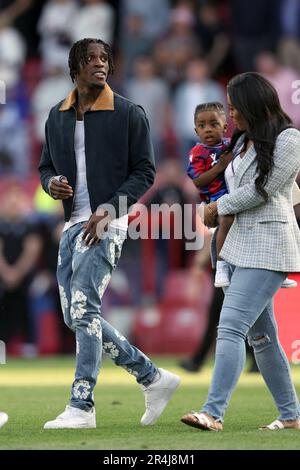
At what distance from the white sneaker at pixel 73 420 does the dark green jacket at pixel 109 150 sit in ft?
3.95

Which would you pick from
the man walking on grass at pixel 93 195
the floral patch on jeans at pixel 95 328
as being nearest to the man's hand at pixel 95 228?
the man walking on grass at pixel 93 195

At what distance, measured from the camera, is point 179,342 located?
16781 mm

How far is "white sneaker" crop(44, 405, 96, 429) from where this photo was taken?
7742 millimetres

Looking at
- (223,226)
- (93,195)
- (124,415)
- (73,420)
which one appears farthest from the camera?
(124,415)

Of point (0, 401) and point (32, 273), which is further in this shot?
point (32, 273)

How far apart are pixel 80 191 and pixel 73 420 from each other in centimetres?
141

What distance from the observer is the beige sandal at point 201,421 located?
7.19m

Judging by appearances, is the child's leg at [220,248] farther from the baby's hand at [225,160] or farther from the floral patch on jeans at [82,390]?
the floral patch on jeans at [82,390]

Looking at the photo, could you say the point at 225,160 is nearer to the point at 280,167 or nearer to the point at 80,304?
the point at 280,167

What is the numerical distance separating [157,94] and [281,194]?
36.8 ft

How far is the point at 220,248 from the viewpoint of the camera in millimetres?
7551

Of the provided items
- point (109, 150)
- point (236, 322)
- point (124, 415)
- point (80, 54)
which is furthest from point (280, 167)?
point (124, 415)
